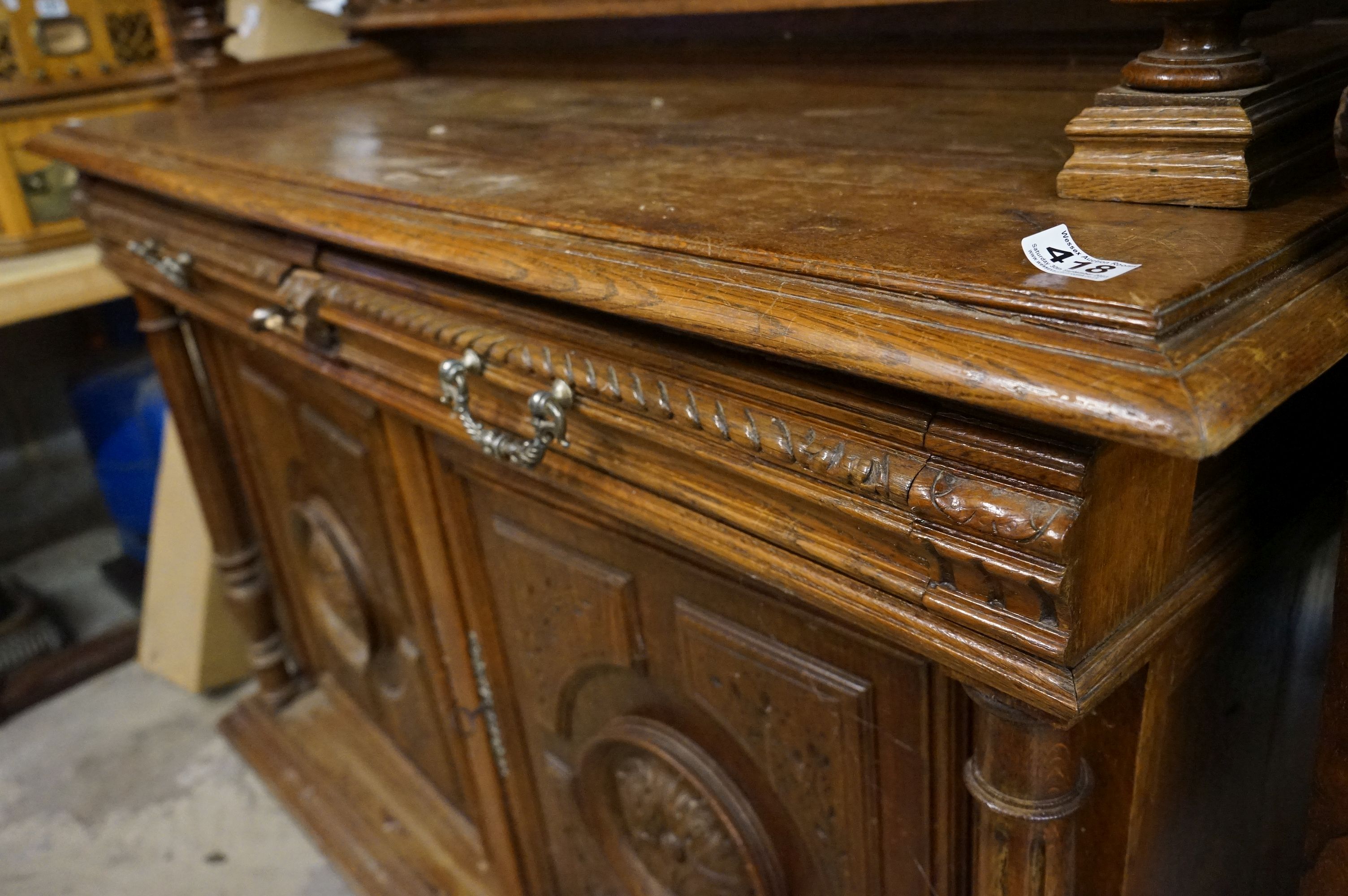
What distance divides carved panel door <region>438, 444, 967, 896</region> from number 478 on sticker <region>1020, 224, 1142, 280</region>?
0.78ft

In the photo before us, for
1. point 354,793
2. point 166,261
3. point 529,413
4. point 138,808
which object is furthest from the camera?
point 138,808

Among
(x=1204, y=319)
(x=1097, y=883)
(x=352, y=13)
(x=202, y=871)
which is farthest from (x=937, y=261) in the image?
(x=202, y=871)

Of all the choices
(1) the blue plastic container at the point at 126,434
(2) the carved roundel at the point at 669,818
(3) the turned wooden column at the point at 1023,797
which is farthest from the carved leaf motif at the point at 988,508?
(1) the blue plastic container at the point at 126,434

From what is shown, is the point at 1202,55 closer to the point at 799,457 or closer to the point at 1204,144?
the point at 1204,144

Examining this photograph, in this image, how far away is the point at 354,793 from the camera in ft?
4.57

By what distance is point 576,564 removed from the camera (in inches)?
31.0

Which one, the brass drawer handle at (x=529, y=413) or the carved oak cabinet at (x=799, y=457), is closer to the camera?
the carved oak cabinet at (x=799, y=457)

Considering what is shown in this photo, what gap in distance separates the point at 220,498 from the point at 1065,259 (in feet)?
4.22

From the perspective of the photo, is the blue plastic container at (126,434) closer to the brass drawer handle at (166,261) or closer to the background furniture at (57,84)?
the background furniture at (57,84)

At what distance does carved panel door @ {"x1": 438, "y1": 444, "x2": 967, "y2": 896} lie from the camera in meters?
0.62

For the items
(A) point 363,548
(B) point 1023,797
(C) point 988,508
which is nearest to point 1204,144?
(C) point 988,508

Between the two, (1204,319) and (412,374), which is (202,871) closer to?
(412,374)

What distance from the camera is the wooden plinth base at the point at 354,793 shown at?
1250mm

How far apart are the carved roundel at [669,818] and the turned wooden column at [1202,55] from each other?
51 centimetres
